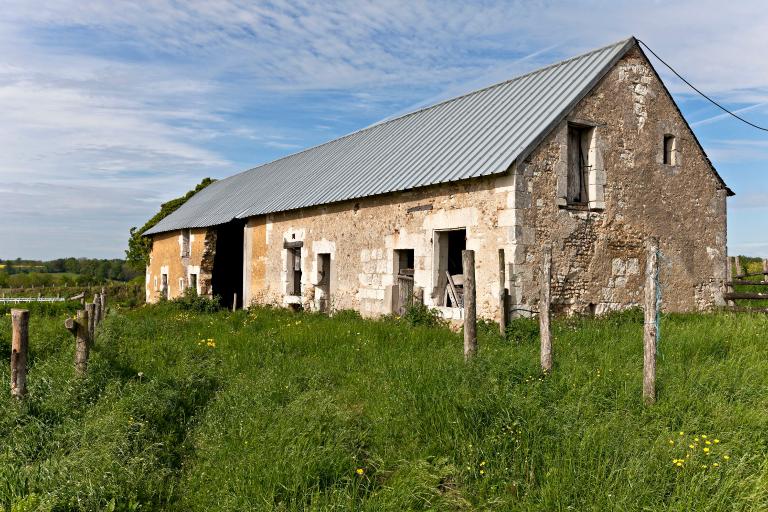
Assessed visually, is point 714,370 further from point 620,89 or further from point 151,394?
point 620,89

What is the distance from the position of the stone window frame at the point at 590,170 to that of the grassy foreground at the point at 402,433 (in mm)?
3547

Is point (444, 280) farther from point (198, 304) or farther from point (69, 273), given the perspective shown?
point (69, 273)

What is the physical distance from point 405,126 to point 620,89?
6.21 m

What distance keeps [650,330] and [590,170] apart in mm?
5881

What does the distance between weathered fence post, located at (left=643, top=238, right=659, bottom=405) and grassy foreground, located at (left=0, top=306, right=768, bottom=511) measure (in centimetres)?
13

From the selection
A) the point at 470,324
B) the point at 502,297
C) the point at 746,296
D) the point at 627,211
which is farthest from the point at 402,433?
the point at 746,296

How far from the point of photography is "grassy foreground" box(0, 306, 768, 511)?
4.32 meters

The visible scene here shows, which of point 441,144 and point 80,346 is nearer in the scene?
point 80,346

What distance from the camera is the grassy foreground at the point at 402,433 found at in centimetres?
432

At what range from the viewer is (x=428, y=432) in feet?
16.7

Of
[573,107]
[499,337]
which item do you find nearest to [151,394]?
[499,337]

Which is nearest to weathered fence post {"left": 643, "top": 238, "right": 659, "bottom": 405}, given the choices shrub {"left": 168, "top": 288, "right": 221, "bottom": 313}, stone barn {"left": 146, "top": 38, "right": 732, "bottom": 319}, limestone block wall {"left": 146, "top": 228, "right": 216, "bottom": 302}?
stone barn {"left": 146, "top": 38, "right": 732, "bottom": 319}

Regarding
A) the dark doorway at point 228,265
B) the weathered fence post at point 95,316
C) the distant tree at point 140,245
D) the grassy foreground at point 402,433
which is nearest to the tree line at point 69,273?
the distant tree at point 140,245

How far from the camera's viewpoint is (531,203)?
32.9ft
